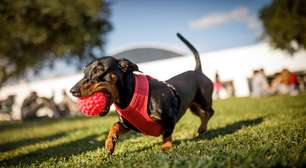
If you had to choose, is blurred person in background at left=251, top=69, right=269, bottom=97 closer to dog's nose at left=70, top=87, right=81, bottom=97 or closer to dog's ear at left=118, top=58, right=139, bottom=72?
dog's ear at left=118, top=58, right=139, bottom=72

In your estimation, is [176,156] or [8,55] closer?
[176,156]

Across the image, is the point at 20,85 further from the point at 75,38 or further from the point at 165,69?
the point at 75,38

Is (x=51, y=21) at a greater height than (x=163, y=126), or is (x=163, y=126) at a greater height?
(x=51, y=21)

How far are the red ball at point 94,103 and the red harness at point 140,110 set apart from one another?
52 centimetres

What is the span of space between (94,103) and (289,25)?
3455 cm

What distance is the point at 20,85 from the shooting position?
4422cm

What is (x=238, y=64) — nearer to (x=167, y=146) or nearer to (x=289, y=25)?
(x=289, y=25)

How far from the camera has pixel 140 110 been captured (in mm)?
4957

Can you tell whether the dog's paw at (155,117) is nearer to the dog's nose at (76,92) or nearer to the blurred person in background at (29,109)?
the dog's nose at (76,92)

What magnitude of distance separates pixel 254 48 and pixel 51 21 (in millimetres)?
22075

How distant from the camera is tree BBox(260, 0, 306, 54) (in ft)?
116

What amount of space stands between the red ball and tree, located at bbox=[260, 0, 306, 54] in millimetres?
33380

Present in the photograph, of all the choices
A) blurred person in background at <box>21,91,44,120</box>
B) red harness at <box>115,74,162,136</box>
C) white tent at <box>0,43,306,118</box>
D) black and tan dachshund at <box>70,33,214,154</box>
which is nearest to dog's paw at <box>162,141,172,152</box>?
black and tan dachshund at <box>70,33,214,154</box>

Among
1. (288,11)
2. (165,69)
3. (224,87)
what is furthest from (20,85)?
(288,11)
